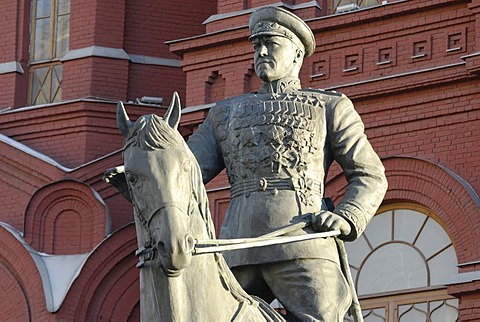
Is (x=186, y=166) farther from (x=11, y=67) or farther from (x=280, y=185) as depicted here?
(x=11, y=67)

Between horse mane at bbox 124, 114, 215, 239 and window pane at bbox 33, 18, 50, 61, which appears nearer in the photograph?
horse mane at bbox 124, 114, 215, 239

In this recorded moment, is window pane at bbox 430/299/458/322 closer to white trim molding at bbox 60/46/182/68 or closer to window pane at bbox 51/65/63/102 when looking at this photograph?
white trim molding at bbox 60/46/182/68

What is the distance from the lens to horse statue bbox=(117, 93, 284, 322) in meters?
8.78

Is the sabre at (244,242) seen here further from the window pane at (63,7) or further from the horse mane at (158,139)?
the window pane at (63,7)

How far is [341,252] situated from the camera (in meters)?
10.0

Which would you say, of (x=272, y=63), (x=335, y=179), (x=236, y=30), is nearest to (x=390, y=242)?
(x=335, y=179)

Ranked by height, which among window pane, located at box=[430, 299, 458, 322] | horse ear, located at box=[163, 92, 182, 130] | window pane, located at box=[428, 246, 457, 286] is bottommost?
horse ear, located at box=[163, 92, 182, 130]

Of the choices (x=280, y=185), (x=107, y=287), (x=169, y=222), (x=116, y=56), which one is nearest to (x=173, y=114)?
(x=169, y=222)

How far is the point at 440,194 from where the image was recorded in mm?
21688

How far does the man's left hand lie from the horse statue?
0.78 m

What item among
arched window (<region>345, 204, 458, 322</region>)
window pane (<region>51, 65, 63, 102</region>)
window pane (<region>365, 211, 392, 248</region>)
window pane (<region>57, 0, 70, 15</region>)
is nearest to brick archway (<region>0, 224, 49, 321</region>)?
window pane (<region>51, 65, 63, 102</region>)

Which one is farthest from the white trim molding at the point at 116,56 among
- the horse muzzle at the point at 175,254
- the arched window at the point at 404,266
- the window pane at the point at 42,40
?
the horse muzzle at the point at 175,254

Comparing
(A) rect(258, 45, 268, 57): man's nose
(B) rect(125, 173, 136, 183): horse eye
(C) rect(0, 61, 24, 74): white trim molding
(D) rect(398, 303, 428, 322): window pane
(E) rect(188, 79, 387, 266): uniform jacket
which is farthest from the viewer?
(C) rect(0, 61, 24, 74): white trim molding

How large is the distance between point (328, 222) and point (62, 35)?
55.1ft
